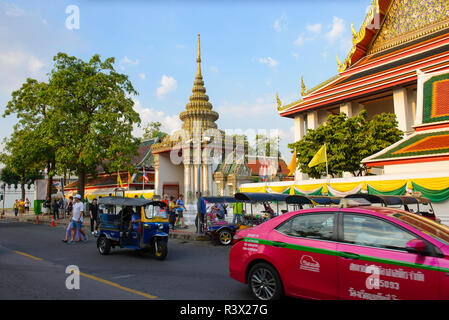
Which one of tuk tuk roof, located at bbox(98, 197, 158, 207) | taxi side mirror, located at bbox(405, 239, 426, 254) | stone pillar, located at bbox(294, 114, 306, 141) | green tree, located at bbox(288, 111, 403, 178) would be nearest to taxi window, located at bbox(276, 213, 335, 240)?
taxi side mirror, located at bbox(405, 239, 426, 254)

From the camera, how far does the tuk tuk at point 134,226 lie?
9.38 meters

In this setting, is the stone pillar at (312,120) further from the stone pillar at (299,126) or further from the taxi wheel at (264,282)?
the taxi wheel at (264,282)

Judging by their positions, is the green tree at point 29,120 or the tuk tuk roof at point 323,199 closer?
the tuk tuk roof at point 323,199

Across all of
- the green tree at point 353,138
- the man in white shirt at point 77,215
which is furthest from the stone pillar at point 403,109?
the man in white shirt at point 77,215

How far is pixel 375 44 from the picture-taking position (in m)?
30.2

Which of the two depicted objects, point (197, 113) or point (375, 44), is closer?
point (375, 44)

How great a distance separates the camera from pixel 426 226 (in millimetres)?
4230

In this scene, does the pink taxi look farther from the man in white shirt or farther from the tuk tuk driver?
the man in white shirt

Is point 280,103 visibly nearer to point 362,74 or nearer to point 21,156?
point 362,74

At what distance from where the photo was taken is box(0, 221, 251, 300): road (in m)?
5.63

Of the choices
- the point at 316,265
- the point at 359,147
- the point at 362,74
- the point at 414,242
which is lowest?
the point at 316,265

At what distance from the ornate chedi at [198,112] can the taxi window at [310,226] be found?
1281 inches

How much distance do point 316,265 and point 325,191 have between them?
1497 cm
